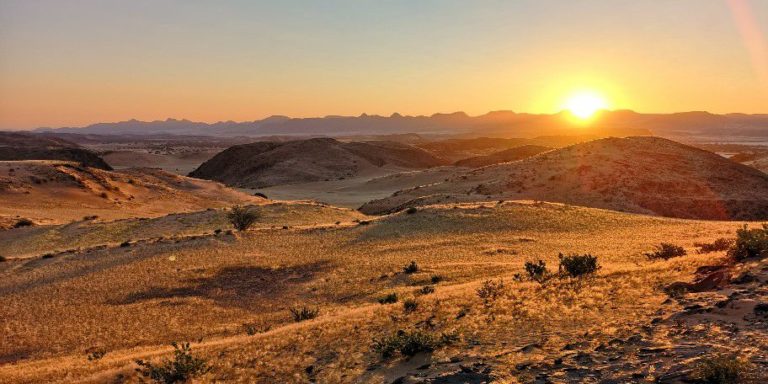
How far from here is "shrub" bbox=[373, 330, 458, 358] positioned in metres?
9.08

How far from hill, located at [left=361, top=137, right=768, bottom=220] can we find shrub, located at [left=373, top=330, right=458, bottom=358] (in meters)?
31.1

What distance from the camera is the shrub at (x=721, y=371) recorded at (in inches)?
250

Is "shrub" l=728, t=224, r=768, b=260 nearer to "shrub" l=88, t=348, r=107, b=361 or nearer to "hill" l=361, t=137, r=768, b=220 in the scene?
"shrub" l=88, t=348, r=107, b=361

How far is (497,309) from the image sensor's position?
37.1 feet

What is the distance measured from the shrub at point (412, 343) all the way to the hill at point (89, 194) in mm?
35016

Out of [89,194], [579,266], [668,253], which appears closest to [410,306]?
[579,266]

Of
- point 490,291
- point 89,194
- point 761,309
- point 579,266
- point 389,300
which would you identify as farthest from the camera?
point 89,194

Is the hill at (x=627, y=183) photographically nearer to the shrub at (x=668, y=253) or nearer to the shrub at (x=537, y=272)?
the shrub at (x=668, y=253)

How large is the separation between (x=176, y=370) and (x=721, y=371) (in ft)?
27.8

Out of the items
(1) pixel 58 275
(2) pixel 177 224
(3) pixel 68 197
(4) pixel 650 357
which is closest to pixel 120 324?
(1) pixel 58 275

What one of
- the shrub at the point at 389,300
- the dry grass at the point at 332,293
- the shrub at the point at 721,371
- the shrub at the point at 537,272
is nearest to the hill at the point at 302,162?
the dry grass at the point at 332,293

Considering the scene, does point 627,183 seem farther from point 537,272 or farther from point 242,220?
point 537,272

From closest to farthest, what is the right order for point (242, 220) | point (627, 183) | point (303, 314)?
Answer: point (303, 314), point (242, 220), point (627, 183)

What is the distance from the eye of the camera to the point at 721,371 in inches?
251
